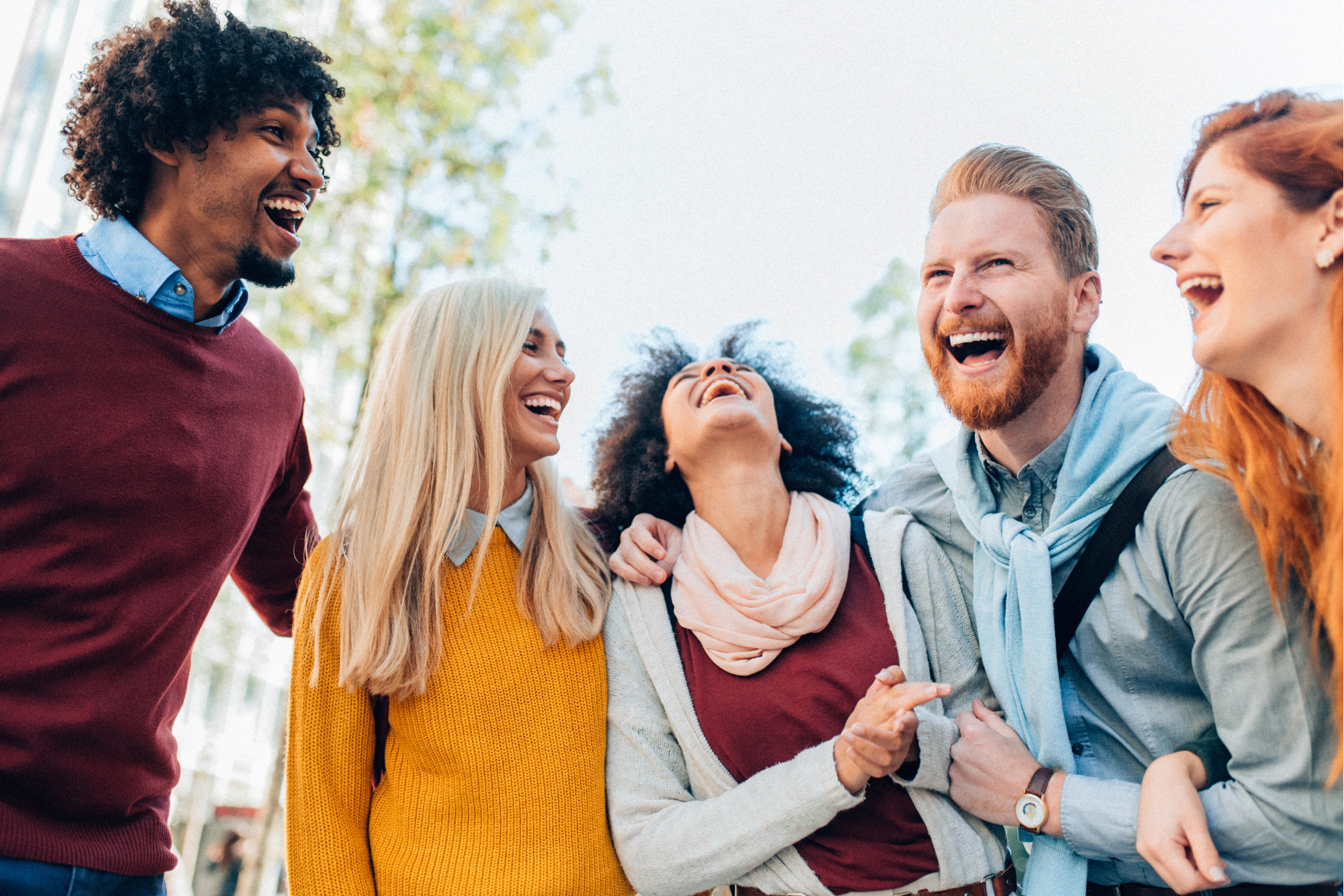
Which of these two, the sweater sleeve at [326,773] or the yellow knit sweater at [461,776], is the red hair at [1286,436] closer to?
the yellow knit sweater at [461,776]

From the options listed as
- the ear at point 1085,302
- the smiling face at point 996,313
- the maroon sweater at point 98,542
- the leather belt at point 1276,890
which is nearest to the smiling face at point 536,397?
the maroon sweater at point 98,542

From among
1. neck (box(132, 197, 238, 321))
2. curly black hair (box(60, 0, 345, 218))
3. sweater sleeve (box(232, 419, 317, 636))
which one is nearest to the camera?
neck (box(132, 197, 238, 321))

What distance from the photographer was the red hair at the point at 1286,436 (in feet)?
6.53

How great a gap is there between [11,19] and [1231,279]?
9.88 meters

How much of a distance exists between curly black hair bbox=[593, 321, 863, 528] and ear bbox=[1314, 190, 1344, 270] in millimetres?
1778

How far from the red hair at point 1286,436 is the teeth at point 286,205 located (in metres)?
3.17

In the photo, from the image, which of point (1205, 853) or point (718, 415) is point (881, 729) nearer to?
point (1205, 853)

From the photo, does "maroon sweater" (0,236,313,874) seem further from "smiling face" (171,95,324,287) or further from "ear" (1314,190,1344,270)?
"ear" (1314,190,1344,270)

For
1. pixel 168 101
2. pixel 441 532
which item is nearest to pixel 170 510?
pixel 441 532

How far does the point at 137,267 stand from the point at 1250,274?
11.2 feet

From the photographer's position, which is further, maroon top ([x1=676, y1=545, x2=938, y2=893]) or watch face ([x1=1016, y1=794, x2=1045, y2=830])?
maroon top ([x1=676, y1=545, x2=938, y2=893])

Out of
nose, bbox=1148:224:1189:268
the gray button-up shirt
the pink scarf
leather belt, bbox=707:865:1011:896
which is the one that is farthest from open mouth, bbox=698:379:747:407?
leather belt, bbox=707:865:1011:896

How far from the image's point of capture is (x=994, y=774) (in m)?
2.55

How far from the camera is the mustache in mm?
2854
